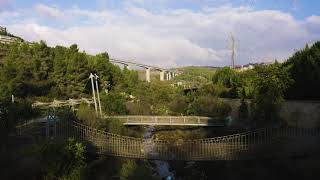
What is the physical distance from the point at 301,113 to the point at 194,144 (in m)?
6.00

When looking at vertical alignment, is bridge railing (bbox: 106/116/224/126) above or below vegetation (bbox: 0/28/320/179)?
below

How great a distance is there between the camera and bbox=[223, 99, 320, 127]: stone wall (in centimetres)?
1781

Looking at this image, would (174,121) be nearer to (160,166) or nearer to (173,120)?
(173,120)

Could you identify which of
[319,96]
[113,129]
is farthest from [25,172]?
[319,96]

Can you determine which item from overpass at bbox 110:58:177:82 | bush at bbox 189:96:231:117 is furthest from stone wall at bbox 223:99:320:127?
overpass at bbox 110:58:177:82

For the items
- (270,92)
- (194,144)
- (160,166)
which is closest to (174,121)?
(160,166)

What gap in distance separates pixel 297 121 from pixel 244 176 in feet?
18.4

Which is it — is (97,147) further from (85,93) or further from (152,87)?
(152,87)

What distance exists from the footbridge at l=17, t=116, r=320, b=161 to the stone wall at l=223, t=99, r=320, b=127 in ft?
9.57

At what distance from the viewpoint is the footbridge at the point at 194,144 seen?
14078 mm

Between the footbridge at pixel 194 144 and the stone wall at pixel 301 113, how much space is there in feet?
9.57

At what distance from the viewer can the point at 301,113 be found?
18.5 metres

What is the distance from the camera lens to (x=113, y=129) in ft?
70.2

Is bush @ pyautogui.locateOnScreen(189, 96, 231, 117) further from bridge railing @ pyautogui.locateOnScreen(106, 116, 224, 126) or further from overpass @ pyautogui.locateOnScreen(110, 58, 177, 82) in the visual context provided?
overpass @ pyautogui.locateOnScreen(110, 58, 177, 82)
